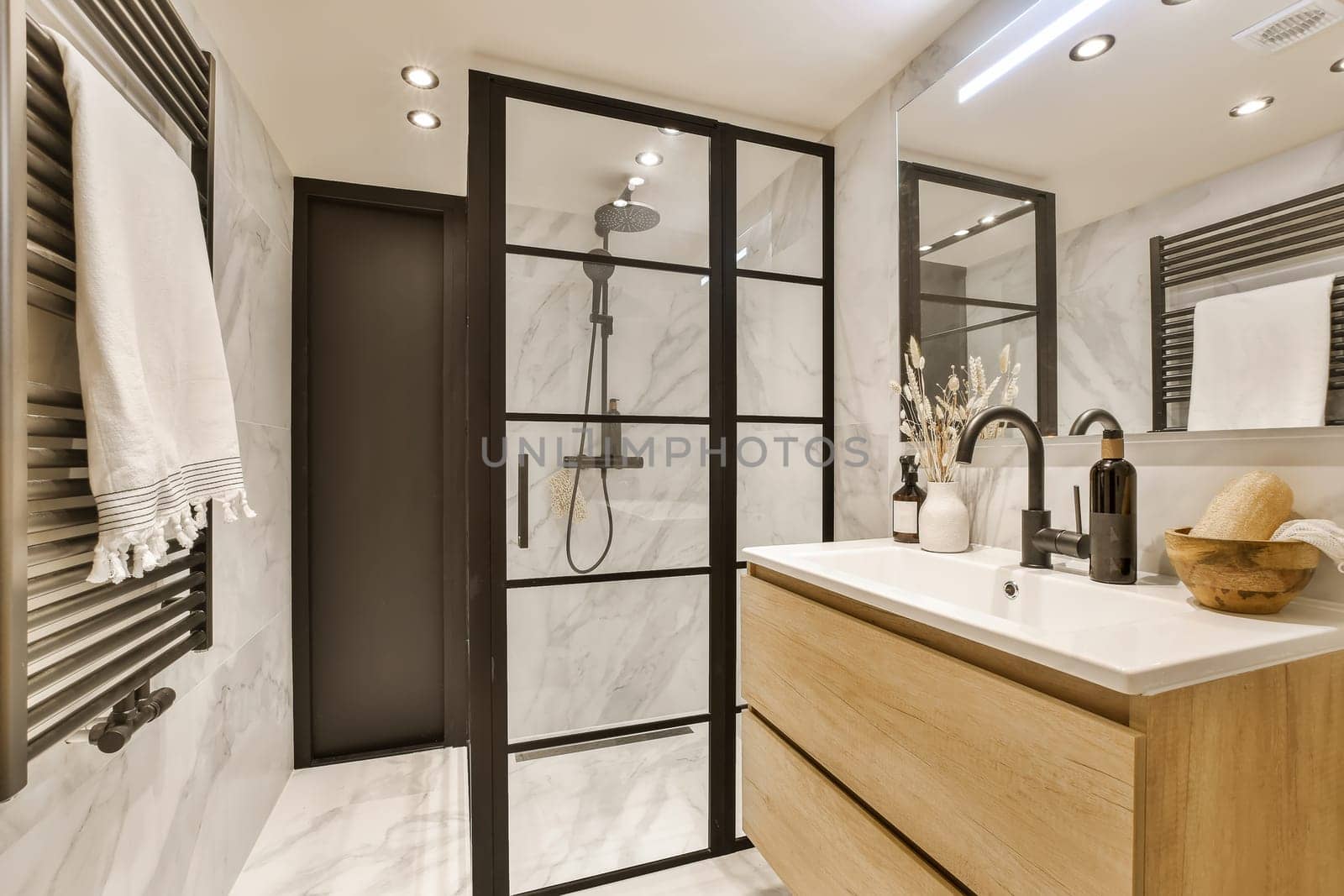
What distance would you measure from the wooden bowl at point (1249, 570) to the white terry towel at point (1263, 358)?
0.80ft

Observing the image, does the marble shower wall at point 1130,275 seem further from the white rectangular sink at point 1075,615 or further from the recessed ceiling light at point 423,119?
the recessed ceiling light at point 423,119

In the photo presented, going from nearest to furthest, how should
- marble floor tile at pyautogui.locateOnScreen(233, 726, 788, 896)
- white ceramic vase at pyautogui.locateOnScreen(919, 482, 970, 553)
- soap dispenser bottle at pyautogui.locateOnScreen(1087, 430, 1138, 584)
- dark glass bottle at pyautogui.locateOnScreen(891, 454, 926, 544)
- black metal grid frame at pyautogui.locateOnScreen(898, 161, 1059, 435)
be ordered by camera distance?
1. soap dispenser bottle at pyautogui.locateOnScreen(1087, 430, 1138, 584)
2. black metal grid frame at pyautogui.locateOnScreen(898, 161, 1059, 435)
3. white ceramic vase at pyautogui.locateOnScreen(919, 482, 970, 553)
4. dark glass bottle at pyautogui.locateOnScreen(891, 454, 926, 544)
5. marble floor tile at pyautogui.locateOnScreen(233, 726, 788, 896)

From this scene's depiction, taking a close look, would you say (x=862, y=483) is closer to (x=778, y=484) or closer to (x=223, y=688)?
(x=778, y=484)

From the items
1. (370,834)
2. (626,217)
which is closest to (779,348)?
(626,217)

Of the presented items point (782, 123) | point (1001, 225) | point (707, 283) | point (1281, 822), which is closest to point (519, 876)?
point (1281, 822)

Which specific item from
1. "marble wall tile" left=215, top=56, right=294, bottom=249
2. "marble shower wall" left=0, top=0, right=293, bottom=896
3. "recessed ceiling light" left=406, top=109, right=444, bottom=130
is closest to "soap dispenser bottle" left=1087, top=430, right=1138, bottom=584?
"marble shower wall" left=0, top=0, right=293, bottom=896

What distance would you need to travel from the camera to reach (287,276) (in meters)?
2.21

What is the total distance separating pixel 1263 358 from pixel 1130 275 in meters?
0.27

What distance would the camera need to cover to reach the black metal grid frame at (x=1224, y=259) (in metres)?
0.89

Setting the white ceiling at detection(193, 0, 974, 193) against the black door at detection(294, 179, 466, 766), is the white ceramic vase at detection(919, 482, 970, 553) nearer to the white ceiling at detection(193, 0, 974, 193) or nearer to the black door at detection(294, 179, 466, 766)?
the white ceiling at detection(193, 0, 974, 193)

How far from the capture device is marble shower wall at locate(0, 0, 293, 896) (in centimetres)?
95

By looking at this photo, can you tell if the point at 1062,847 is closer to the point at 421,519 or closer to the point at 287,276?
the point at 421,519

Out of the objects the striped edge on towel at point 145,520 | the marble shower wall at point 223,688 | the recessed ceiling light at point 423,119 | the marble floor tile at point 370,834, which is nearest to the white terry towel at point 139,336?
the striped edge on towel at point 145,520

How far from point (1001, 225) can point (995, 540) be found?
74 cm
